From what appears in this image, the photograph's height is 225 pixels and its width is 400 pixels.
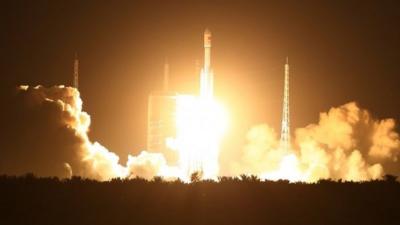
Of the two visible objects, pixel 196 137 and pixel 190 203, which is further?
pixel 196 137

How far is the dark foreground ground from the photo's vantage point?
50125mm

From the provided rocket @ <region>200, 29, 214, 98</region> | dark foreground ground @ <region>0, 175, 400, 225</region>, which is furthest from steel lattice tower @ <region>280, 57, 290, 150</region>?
dark foreground ground @ <region>0, 175, 400, 225</region>

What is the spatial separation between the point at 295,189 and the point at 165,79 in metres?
69.2

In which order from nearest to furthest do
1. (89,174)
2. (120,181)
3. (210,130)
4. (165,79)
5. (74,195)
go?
(74,195), (120,181), (89,174), (210,130), (165,79)

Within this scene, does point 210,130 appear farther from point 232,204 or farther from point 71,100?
point 232,204

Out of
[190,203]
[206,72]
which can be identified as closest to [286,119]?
[206,72]

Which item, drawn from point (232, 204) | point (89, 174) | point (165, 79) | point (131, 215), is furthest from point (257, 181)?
point (165, 79)

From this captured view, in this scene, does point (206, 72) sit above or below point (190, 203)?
above

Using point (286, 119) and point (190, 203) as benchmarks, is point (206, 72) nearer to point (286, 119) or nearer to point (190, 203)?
point (286, 119)

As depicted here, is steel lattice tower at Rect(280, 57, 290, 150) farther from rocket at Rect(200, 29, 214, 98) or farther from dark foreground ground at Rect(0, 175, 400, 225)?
dark foreground ground at Rect(0, 175, 400, 225)

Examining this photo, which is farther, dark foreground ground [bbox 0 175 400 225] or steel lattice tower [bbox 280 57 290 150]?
steel lattice tower [bbox 280 57 290 150]

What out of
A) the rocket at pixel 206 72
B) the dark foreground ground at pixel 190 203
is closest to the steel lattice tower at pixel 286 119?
the rocket at pixel 206 72

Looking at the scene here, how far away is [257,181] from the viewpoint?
59.7 m

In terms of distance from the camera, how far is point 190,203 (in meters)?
52.9
